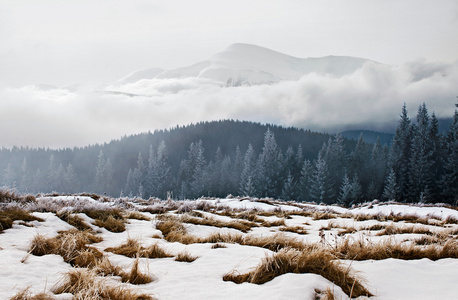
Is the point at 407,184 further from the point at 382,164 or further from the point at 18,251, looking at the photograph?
the point at 18,251

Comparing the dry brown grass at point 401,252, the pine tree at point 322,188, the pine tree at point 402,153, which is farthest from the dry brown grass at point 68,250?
the pine tree at point 322,188

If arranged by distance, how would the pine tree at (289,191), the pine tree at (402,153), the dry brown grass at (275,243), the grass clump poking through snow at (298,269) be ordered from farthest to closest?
the pine tree at (289,191)
the pine tree at (402,153)
the dry brown grass at (275,243)
the grass clump poking through snow at (298,269)

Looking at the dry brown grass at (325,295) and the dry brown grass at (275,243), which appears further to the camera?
the dry brown grass at (275,243)

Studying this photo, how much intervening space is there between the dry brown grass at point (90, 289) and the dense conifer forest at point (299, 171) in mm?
9041

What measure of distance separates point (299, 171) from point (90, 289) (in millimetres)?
73290

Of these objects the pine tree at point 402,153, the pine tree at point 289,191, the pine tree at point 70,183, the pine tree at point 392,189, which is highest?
the pine tree at point 402,153

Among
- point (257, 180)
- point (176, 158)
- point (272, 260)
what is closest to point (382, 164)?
point (257, 180)

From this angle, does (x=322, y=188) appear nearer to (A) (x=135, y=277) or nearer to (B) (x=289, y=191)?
(B) (x=289, y=191)

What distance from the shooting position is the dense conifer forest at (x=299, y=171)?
1914 inches

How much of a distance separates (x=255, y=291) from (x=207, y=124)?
15600 cm

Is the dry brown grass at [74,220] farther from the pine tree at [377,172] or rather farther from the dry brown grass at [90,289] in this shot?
the pine tree at [377,172]

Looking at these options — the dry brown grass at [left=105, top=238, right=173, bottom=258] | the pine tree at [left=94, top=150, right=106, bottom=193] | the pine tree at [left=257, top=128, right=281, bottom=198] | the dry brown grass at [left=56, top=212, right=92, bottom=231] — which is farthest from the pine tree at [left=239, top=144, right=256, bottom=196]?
the dry brown grass at [left=105, top=238, right=173, bottom=258]

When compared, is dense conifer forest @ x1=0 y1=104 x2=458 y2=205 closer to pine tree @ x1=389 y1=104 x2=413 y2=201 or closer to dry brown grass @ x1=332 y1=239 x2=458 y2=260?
pine tree @ x1=389 y1=104 x2=413 y2=201

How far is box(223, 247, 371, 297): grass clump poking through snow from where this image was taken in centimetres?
264
